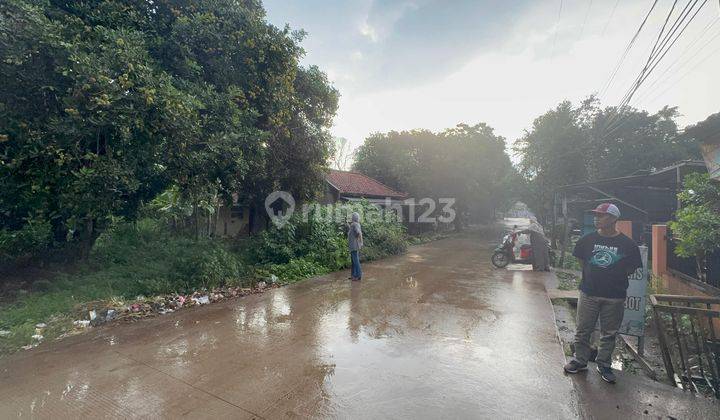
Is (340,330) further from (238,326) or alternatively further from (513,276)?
(513,276)

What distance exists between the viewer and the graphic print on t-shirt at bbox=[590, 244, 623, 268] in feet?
11.9

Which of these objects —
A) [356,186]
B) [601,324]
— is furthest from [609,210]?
[356,186]

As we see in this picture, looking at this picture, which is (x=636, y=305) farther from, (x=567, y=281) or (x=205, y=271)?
Answer: (x=205, y=271)

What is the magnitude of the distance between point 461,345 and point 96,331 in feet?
17.3

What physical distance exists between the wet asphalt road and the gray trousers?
383 mm

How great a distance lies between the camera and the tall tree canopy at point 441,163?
72.3 ft

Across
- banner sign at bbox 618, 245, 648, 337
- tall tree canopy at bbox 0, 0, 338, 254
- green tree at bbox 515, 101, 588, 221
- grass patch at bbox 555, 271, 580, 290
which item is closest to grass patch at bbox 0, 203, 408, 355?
tall tree canopy at bbox 0, 0, 338, 254

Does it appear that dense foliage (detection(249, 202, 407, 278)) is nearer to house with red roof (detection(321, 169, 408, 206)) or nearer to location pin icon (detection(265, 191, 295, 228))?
location pin icon (detection(265, 191, 295, 228))

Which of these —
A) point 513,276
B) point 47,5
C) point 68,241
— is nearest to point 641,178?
point 513,276

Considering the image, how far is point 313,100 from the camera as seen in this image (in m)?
11.5

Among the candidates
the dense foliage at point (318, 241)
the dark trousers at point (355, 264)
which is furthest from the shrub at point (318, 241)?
the dark trousers at point (355, 264)

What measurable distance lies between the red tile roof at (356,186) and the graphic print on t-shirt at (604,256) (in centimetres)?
1419

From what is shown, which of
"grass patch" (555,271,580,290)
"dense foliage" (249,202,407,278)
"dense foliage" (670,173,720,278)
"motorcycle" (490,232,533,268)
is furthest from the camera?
"motorcycle" (490,232,533,268)

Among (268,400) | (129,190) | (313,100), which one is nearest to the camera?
(268,400)
